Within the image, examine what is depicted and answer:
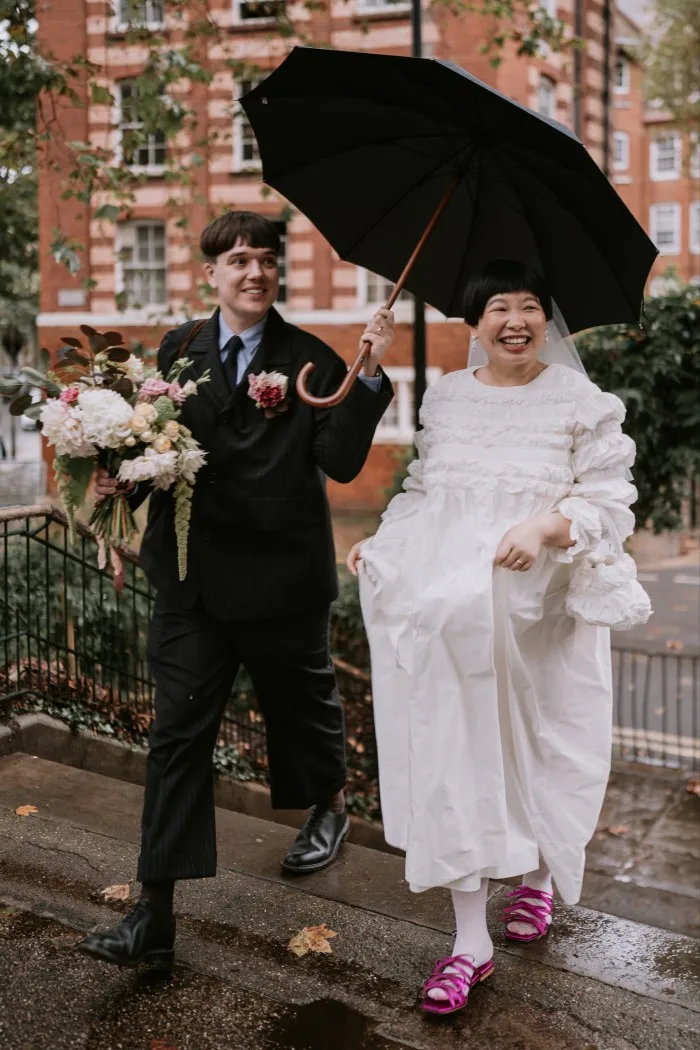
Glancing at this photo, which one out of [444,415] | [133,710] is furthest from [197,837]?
[133,710]

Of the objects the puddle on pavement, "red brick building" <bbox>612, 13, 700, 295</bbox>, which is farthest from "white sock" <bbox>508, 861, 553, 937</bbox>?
"red brick building" <bbox>612, 13, 700, 295</bbox>

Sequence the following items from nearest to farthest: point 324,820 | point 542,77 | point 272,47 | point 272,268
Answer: point 272,268 → point 324,820 → point 272,47 → point 542,77

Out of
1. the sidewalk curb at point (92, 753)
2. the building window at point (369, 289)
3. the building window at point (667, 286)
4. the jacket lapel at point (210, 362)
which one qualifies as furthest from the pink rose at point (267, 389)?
the building window at point (369, 289)

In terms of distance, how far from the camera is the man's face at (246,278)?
3.21 metres

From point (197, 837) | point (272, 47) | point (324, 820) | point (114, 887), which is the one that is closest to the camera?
point (197, 837)

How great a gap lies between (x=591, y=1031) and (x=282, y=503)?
1.68 meters

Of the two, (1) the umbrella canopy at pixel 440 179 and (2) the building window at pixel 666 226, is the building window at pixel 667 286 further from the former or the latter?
(2) the building window at pixel 666 226

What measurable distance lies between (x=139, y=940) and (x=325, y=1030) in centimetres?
55

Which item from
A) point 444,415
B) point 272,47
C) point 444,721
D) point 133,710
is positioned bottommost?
point 133,710

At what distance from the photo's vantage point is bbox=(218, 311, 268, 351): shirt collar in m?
3.30

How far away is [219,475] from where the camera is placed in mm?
3178

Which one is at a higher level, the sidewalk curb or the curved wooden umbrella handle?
the curved wooden umbrella handle

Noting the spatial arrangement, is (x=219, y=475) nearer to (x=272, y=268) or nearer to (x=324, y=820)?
(x=272, y=268)

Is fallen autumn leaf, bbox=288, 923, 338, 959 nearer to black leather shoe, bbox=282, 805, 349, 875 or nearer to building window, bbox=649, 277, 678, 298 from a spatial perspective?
black leather shoe, bbox=282, 805, 349, 875
